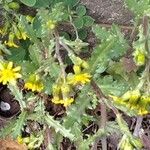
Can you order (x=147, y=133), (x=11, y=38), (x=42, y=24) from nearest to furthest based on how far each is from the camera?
(x=42, y=24) < (x=11, y=38) < (x=147, y=133)

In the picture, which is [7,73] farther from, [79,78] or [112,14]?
[112,14]

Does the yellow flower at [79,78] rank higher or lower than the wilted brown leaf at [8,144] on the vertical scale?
higher

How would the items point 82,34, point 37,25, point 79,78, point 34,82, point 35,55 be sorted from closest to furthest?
point 79,78 < point 34,82 < point 35,55 < point 37,25 < point 82,34

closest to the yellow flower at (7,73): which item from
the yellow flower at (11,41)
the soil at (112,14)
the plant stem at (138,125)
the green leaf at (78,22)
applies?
the yellow flower at (11,41)

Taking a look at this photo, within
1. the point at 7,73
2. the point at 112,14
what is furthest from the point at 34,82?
the point at 112,14

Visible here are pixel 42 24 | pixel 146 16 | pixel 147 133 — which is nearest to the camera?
pixel 146 16

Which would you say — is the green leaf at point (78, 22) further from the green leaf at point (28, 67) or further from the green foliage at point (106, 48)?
the green leaf at point (28, 67)

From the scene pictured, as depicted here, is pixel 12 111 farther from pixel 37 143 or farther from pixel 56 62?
pixel 56 62

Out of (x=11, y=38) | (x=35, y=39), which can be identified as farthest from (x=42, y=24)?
(x=11, y=38)
